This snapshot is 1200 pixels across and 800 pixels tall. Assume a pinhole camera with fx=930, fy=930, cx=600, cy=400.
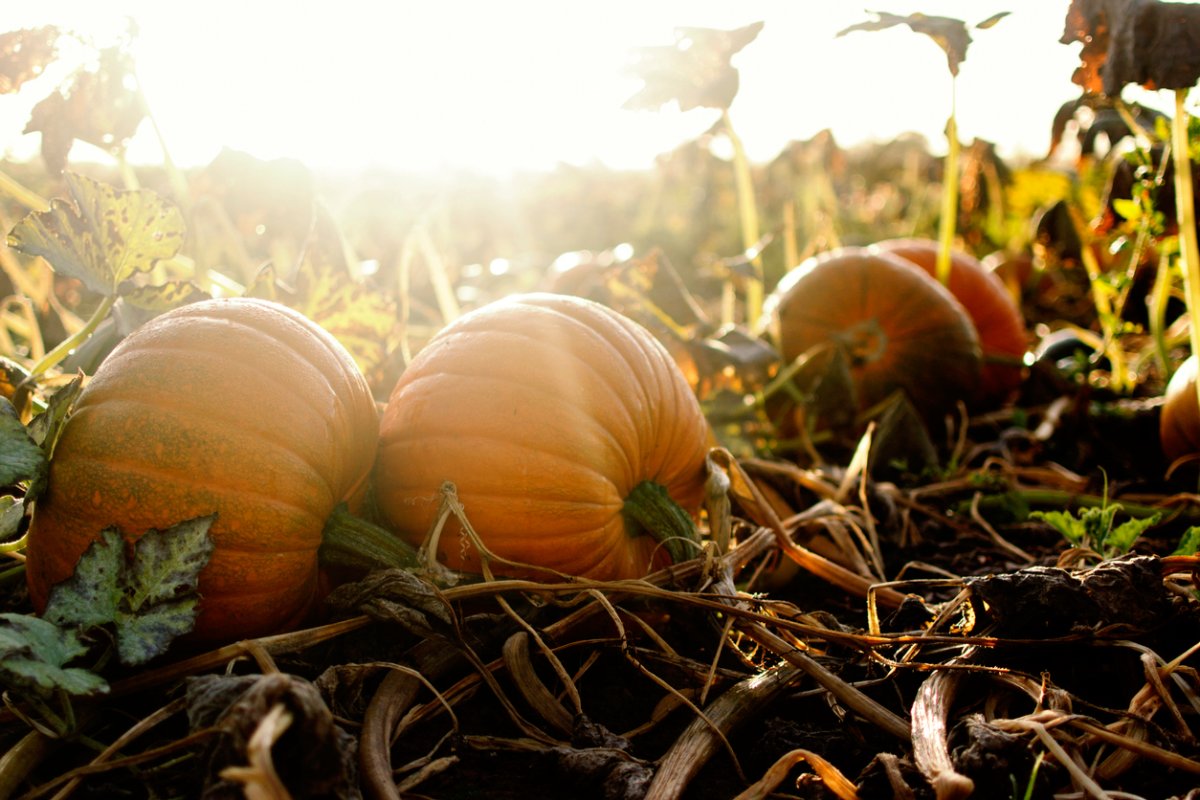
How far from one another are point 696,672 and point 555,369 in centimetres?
60

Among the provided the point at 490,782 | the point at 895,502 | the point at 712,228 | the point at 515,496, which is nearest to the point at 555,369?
the point at 515,496

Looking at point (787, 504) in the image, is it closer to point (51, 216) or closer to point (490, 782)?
point (490, 782)

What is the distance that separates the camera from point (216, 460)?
58.4 inches

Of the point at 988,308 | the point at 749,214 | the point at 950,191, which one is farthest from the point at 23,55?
the point at 988,308

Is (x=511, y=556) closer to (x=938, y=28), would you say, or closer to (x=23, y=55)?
(x=23, y=55)

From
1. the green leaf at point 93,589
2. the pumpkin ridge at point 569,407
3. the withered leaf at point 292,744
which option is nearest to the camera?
the withered leaf at point 292,744

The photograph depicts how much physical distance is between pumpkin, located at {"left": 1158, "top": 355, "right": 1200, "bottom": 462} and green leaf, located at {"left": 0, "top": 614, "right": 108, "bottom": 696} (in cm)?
251

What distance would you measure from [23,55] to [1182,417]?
3.03 meters

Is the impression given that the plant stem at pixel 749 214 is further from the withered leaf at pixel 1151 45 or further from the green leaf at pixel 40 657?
the green leaf at pixel 40 657

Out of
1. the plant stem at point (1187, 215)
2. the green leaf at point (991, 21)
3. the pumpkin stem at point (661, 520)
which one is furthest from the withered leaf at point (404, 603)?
the green leaf at point (991, 21)

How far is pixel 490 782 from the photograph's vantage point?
131 cm

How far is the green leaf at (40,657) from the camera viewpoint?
1.16 meters

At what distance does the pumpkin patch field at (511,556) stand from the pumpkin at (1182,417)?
0.01 metres

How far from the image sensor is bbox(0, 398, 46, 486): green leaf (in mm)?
1359
